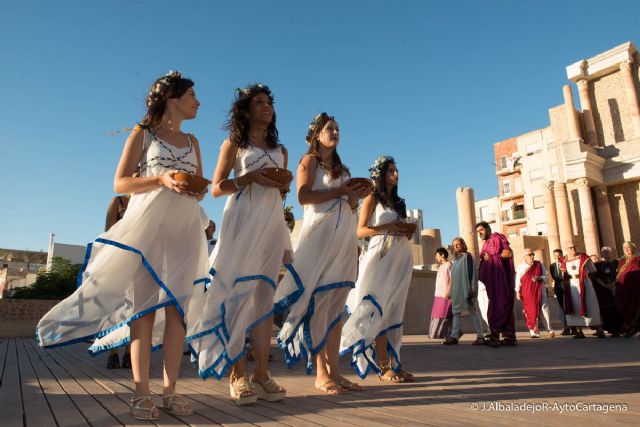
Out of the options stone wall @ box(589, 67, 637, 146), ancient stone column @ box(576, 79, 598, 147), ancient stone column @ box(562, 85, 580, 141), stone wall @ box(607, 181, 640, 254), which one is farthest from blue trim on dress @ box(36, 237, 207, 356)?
stone wall @ box(589, 67, 637, 146)

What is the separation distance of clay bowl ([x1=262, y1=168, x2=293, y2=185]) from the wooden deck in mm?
1481

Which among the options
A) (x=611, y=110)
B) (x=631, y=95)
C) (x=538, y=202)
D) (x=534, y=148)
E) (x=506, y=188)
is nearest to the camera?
(x=631, y=95)

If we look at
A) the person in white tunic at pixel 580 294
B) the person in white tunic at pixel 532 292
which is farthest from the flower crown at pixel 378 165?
the person in white tunic at pixel 580 294

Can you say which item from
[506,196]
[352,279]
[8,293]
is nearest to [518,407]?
[352,279]

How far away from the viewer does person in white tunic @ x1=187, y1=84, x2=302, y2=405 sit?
3.05 metres

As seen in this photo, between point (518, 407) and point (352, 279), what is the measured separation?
1.50 m

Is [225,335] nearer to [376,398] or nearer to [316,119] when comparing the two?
[376,398]

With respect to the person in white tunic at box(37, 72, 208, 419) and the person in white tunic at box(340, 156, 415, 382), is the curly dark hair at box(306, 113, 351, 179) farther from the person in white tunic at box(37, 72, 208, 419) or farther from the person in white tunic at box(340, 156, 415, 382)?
the person in white tunic at box(37, 72, 208, 419)

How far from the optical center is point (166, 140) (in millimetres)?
3059

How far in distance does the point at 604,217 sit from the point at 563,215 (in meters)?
2.36

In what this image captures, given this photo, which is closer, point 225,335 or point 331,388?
point 225,335

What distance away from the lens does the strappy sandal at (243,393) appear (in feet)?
9.43

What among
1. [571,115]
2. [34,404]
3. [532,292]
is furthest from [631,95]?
[34,404]

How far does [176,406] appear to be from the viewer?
2.64 m
